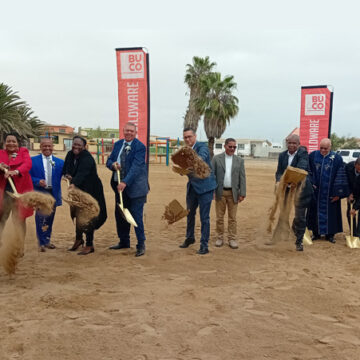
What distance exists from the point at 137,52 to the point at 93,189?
3.26m

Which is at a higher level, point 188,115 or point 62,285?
point 188,115

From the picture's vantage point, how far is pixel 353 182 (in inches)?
237

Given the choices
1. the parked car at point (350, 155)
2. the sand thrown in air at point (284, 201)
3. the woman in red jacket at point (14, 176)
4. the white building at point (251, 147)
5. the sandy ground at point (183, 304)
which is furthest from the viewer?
the white building at point (251, 147)

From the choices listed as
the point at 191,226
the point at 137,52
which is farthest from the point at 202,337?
the point at 137,52

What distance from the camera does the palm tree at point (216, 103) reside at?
2681 centimetres

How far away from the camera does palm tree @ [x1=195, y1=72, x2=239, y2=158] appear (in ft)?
88.0

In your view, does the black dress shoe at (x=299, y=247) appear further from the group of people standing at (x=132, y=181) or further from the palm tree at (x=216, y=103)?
the palm tree at (x=216, y=103)

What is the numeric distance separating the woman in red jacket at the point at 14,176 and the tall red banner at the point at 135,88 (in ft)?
9.69

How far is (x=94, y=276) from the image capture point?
4.25m

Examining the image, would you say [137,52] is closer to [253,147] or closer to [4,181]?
[4,181]

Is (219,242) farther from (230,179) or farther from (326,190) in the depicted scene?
(326,190)

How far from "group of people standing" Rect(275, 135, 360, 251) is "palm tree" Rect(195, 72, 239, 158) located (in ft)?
67.7

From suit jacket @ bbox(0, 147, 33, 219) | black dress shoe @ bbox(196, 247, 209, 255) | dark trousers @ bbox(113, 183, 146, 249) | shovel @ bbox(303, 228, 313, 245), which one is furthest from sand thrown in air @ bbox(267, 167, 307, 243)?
suit jacket @ bbox(0, 147, 33, 219)

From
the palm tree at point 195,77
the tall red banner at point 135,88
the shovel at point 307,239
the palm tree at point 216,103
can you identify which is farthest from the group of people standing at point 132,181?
the palm tree at point 195,77
